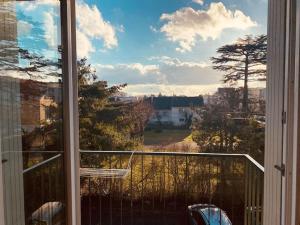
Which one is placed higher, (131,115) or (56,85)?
(56,85)

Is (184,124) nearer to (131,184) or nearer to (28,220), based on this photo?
(131,184)

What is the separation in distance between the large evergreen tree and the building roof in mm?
442

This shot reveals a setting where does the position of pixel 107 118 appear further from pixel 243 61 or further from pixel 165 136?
pixel 243 61

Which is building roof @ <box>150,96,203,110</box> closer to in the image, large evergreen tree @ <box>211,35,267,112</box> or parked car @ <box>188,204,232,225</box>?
large evergreen tree @ <box>211,35,267,112</box>

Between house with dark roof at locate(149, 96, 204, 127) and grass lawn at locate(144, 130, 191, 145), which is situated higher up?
house with dark roof at locate(149, 96, 204, 127)

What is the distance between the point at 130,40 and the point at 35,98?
8.15 ft

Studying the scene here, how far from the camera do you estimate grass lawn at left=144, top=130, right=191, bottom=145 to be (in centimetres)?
405

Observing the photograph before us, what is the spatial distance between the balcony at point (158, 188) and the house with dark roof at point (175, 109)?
1.40ft

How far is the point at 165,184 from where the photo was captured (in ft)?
13.6

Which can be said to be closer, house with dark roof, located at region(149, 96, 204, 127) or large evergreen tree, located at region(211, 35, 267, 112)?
large evergreen tree, located at region(211, 35, 267, 112)

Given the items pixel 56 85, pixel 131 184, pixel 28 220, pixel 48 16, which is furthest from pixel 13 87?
pixel 131 184

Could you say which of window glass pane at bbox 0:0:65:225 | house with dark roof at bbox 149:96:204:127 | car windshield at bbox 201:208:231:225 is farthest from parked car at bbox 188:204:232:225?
window glass pane at bbox 0:0:65:225

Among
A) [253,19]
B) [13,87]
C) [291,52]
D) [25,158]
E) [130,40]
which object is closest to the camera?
[13,87]

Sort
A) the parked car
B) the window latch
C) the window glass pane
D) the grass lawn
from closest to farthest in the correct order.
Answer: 1. the window glass pane
2. the window latch
3. the parked car
4. the grass lawn
